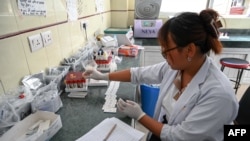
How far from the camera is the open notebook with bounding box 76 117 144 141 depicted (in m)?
0.75

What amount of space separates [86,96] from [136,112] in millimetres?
382

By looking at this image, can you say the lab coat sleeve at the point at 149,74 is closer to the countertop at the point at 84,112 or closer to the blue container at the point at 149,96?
the countertop at the point at 84,112

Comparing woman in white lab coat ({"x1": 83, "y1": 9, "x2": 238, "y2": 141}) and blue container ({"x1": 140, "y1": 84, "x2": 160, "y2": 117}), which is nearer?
woman in white lab coat ({"x1": 83, "y1": 9, "x2": 238, "y2": 141})

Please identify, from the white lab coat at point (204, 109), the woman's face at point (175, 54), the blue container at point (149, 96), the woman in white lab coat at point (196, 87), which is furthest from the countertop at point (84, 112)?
the blue container at point (149, 96)

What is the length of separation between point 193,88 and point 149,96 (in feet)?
2.86

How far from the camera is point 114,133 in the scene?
0.78 m

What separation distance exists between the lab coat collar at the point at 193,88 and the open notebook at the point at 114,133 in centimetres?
25

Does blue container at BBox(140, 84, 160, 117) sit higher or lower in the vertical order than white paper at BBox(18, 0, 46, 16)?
lower

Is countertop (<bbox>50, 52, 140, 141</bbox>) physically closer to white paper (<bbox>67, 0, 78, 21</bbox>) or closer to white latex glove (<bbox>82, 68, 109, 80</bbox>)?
white latex glove (<bbox>82, 68, 109, 80</bbox>)

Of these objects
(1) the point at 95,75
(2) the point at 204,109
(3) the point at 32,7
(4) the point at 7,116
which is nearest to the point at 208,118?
(2) the point at 204,109

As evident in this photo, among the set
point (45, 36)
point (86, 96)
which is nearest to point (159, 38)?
point (86, 96)

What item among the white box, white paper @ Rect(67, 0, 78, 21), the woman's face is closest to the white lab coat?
the woman's face

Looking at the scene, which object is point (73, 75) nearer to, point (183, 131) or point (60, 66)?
point (60, 66)

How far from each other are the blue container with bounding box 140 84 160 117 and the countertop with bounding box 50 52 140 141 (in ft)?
1.51
